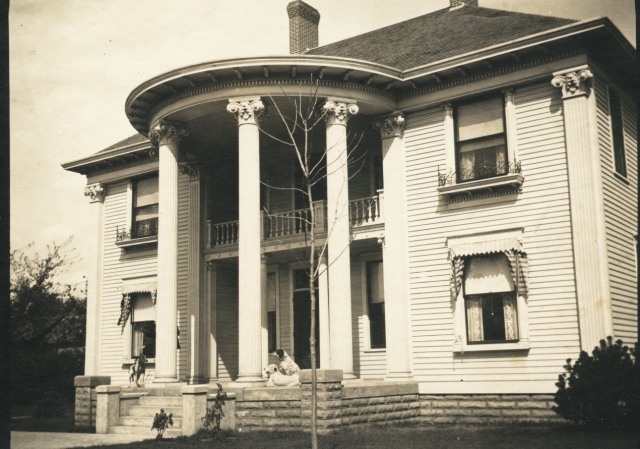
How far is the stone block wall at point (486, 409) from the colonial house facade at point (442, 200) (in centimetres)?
27

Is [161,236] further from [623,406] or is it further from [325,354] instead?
[623,406]

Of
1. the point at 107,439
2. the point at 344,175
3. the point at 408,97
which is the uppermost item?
the point at 408,97

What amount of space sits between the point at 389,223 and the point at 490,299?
3.56 m

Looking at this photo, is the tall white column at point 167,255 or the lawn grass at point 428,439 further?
the tall white column at point 167,255

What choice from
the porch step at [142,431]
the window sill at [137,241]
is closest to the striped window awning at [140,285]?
the window sill at [137,241]

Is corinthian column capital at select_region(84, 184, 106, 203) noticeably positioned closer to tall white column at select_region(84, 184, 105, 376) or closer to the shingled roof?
tall white column at select_region(84, 184, 105, 376)

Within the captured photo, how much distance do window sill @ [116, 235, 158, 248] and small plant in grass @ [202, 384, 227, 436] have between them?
32.6ft

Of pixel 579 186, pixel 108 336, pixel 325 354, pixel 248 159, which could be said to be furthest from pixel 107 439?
pixel 579 186

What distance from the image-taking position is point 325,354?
66.2 feet

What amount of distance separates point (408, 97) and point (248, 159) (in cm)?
515

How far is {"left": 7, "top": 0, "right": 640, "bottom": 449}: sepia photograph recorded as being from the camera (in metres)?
17.3

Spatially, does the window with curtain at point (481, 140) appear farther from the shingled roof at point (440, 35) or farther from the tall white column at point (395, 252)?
the tall white column at point (395, 252)

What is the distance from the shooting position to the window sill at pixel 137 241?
26.7 meters

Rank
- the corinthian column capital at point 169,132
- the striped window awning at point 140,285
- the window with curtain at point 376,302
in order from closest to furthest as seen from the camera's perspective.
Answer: the corinthian column capital at point 169,132, the window with curtain at point 376,302, the striped window awning at point 140,285
